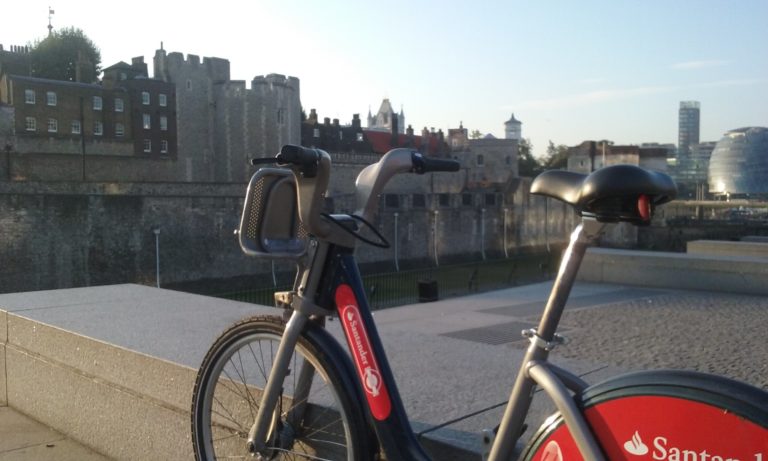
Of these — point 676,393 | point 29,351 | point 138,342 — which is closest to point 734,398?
point 676,393

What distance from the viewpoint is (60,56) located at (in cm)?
5141

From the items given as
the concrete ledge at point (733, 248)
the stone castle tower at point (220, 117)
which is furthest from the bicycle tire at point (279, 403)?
the stone castle tower at point (220, 117)

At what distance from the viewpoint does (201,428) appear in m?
2.38

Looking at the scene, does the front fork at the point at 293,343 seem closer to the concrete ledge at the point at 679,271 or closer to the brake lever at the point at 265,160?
the brake lever at the point at 265,160

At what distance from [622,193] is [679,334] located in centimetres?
540

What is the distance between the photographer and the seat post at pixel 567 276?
1425mm

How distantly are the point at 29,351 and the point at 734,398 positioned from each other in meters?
3.67

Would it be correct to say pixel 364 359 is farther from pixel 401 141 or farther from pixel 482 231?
pixel 401 141

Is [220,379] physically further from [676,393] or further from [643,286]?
[643,286]

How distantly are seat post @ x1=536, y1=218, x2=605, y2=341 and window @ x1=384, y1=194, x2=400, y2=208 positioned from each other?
35205 mm

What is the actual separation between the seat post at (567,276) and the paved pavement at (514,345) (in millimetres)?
691

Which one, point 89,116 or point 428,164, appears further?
point 89,116

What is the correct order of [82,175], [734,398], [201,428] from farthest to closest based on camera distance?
[82,175] → [201,428] → [734,398]

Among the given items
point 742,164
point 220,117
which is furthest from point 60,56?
point 742,164
